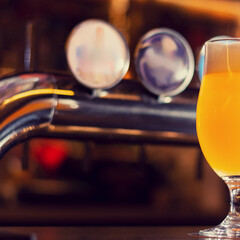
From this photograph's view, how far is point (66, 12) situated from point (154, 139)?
1742mm

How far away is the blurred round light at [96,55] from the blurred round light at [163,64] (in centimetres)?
5

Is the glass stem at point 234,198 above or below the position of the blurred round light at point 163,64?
below

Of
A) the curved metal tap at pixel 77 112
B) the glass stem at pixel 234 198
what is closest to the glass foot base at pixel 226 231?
the glass stem at pixel 234 198

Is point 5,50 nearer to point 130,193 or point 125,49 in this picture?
point 130,193

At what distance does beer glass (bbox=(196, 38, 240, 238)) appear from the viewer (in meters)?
0.94

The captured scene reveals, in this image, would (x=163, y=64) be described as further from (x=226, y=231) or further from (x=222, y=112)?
(x=226, y=231)

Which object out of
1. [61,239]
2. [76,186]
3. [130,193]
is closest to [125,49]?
[61,239]

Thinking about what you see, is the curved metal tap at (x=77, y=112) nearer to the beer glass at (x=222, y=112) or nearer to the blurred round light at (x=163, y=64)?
the blurred round light at (x=163, y=64)

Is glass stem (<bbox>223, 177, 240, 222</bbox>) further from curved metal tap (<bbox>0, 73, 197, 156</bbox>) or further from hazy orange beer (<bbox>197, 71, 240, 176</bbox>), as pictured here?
curved metal tap (<bbox>0, 73, 197, 156</bbox>)

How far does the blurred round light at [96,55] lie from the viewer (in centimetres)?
130

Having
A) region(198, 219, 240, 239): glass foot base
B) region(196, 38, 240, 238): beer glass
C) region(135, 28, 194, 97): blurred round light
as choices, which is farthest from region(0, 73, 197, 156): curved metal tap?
region(198, 219, 240, 239): glass foot base

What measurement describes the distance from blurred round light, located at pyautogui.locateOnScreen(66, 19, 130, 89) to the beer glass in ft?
1.12

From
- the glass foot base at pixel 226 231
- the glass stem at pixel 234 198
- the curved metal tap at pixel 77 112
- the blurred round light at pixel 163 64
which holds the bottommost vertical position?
the glass foot base at pixel 226 231

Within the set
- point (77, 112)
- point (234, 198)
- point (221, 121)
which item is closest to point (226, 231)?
point (234, 198)
